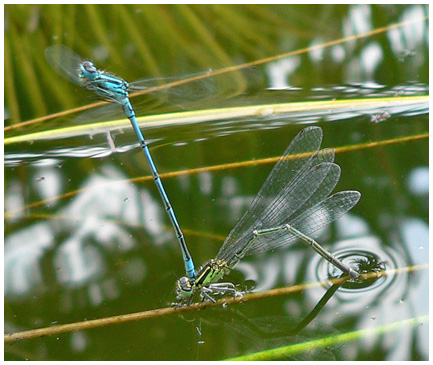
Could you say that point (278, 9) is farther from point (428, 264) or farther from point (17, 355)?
point (17, 355)

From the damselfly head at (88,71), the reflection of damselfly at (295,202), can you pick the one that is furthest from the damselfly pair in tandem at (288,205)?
the damselfly head at (88,71)

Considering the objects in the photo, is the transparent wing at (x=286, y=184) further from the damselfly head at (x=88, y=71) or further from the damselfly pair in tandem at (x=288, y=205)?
the damselfly head at (x=88, y=71)

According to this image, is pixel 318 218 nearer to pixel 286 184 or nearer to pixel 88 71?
pixel 286 184

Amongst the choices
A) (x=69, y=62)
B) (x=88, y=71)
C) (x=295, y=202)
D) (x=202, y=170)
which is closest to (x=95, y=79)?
(x=88, y=71)

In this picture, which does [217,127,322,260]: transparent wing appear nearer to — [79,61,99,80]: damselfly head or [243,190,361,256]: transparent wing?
[243,190,361,256]: transparent wing

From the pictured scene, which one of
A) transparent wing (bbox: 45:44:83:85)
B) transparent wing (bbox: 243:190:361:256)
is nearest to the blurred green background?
transparent wing (bbox: 243:190:361:256)
